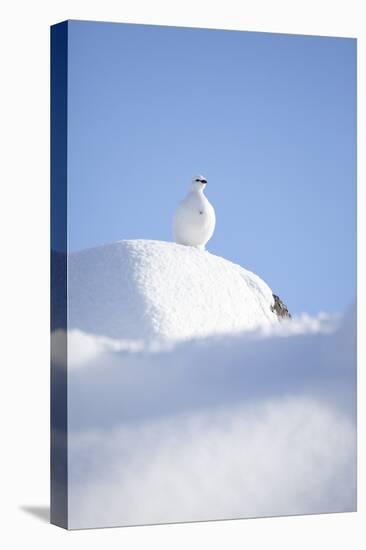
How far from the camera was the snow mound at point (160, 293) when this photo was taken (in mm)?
11180

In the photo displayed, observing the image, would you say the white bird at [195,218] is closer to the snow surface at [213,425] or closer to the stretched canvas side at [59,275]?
the snow surface at [213,425]

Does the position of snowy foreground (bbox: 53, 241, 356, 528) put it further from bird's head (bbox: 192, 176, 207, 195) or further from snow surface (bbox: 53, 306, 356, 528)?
bird's head (bbox: 192, 176, 207, 195)

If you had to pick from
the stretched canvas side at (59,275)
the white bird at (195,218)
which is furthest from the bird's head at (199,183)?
the stretched canvas side at (59,275)

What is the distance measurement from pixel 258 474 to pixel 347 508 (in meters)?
0.92

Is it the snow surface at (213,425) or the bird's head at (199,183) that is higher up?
the bird's head at (199,183)

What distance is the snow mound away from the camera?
1118 cm

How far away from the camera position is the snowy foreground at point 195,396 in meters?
11.1

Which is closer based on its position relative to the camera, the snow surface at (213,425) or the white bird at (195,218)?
the snow surface at (213,425)

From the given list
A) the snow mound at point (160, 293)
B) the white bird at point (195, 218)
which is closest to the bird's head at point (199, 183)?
the white bird at point (195, 218)

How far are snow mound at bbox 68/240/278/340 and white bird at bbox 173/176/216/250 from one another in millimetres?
92

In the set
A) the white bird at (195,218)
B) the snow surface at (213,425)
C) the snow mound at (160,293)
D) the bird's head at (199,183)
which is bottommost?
the snow surface at (213,425)

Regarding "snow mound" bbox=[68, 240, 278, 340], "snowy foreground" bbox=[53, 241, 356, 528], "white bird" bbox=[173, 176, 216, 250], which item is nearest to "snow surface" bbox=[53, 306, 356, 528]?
"snowy foreground" bbox=[53, 241, 356, 528]

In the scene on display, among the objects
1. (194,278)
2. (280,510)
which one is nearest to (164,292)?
(194,278)

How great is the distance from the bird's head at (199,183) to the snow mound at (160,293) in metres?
0.51
